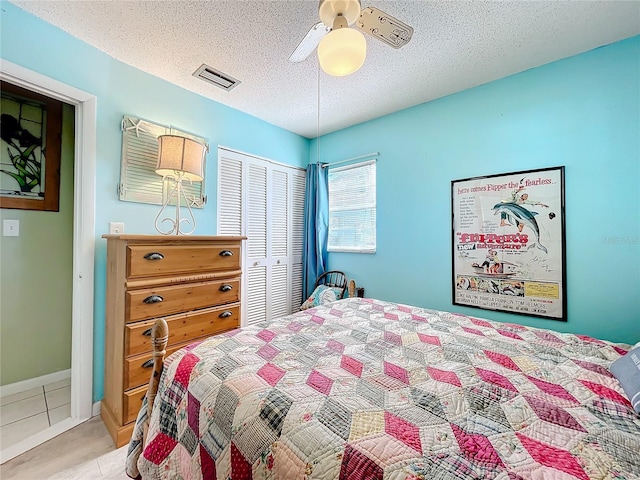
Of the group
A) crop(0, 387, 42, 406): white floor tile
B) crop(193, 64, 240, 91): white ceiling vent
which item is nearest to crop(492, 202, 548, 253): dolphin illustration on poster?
crop(193, 64, 240, 91): white ceiling vent

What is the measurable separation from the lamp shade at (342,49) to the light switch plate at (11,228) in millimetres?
2705

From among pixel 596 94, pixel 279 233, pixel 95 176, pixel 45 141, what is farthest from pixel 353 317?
pixel 45 141

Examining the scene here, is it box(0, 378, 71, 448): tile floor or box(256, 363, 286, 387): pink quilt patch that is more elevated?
box(256, 363, 286, 387): pink quilt patch

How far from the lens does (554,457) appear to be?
0.63 m

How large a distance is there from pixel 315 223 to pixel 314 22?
83.0 inches

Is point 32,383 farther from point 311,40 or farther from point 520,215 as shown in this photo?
point 520,215

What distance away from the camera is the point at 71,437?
1.70m

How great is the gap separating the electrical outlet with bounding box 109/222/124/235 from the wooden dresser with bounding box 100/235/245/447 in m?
0.13

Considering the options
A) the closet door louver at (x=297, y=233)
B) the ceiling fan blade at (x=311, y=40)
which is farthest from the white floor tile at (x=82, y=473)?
the ceiling fan blade at (x=311, y=40)

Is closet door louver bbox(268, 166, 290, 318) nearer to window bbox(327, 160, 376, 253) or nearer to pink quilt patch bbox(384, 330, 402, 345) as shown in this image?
window bbox(327, 160, 376, 253)

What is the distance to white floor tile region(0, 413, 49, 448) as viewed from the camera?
1646 mm

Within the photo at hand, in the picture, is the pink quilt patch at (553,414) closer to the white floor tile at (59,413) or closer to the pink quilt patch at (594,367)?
the pink quilt patch at (594,367)

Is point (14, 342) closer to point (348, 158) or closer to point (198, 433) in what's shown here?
point (198, 433)

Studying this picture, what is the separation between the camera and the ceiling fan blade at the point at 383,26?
137 cm
